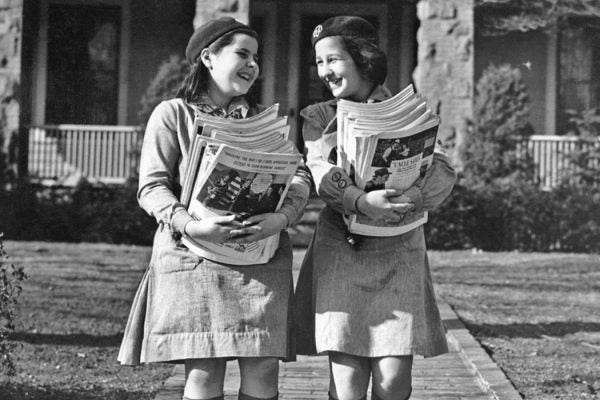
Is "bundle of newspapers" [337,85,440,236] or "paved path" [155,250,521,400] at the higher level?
"bundle of newspapers" [337,85,440,236]

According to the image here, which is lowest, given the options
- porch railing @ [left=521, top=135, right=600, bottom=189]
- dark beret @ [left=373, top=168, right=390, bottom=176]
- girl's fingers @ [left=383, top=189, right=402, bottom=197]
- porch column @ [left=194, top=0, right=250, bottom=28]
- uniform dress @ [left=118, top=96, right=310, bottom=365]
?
uniform dress @ [left=118, top=96, right=310, bottom=365]

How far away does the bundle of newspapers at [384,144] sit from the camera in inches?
131

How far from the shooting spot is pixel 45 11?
16.1m

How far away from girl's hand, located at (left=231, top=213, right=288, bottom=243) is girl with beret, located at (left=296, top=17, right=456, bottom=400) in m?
0.25

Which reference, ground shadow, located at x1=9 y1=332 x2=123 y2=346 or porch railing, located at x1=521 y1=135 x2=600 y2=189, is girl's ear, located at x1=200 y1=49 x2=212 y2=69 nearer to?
ground shadow, located at x1=9 y1=332 x2=123 y2=346

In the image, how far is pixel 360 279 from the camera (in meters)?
3.57

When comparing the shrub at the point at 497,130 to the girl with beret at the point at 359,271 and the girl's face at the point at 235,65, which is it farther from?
the girl's face at the point at 235,65

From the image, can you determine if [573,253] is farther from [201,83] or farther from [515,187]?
[201,83]

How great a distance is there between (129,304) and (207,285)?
5.04 meters

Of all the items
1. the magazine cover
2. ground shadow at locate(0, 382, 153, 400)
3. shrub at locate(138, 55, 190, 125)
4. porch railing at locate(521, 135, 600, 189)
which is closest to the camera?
the magazine cover

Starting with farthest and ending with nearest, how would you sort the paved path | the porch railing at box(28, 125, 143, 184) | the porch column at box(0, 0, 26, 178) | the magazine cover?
the porch railing at box(28, 125, 143, 184) < the porch column at box(0, 0, 26, 178) < the paved path < the magazine cover

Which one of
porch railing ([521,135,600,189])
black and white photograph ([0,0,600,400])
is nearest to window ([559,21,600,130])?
black and white photograph ([0,0,600,400])

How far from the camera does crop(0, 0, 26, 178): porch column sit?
556 inches

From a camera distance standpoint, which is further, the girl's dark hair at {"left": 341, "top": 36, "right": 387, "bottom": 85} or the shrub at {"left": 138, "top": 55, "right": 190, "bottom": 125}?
the shrub at {"left": 138, "top": 55, "right": 190, "bottom": 125}
